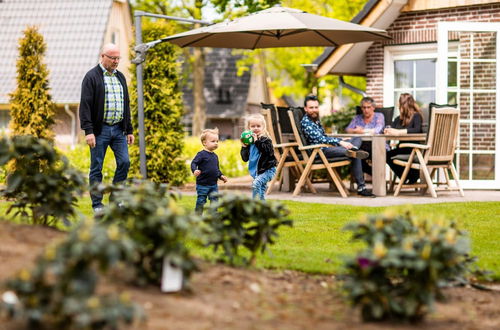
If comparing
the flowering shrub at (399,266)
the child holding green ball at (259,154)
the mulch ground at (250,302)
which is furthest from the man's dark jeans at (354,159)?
the flowering shrub at (399,266)

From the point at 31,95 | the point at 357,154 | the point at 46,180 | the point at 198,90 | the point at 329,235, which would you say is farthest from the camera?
the point at 198,90

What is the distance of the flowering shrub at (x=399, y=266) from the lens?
4047 mm

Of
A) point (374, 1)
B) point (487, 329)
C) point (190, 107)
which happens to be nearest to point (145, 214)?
point (487, 329)

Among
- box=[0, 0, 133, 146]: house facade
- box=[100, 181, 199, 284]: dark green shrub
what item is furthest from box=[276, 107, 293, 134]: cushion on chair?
box=[0, 0, 133, 146]: house facade

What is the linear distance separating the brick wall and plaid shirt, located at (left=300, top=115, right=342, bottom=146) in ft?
9.09

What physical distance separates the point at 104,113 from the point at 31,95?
659 cm

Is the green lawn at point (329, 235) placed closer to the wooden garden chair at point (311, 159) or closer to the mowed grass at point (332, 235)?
the mowed grass at point (332, 235)

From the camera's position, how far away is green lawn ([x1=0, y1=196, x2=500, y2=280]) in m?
5.93

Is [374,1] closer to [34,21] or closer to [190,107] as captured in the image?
[34,21]

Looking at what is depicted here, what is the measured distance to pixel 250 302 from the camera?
173 inches

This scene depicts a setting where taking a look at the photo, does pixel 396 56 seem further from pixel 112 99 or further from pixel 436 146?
pixel 112 99

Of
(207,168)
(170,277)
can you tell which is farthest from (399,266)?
(207,168)

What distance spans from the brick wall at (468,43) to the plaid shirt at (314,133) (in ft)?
9.09

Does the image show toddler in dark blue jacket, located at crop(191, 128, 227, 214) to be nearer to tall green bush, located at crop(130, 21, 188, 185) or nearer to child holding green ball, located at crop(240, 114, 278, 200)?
child holding green ball, located at crop(240, 114, 278, 200)
